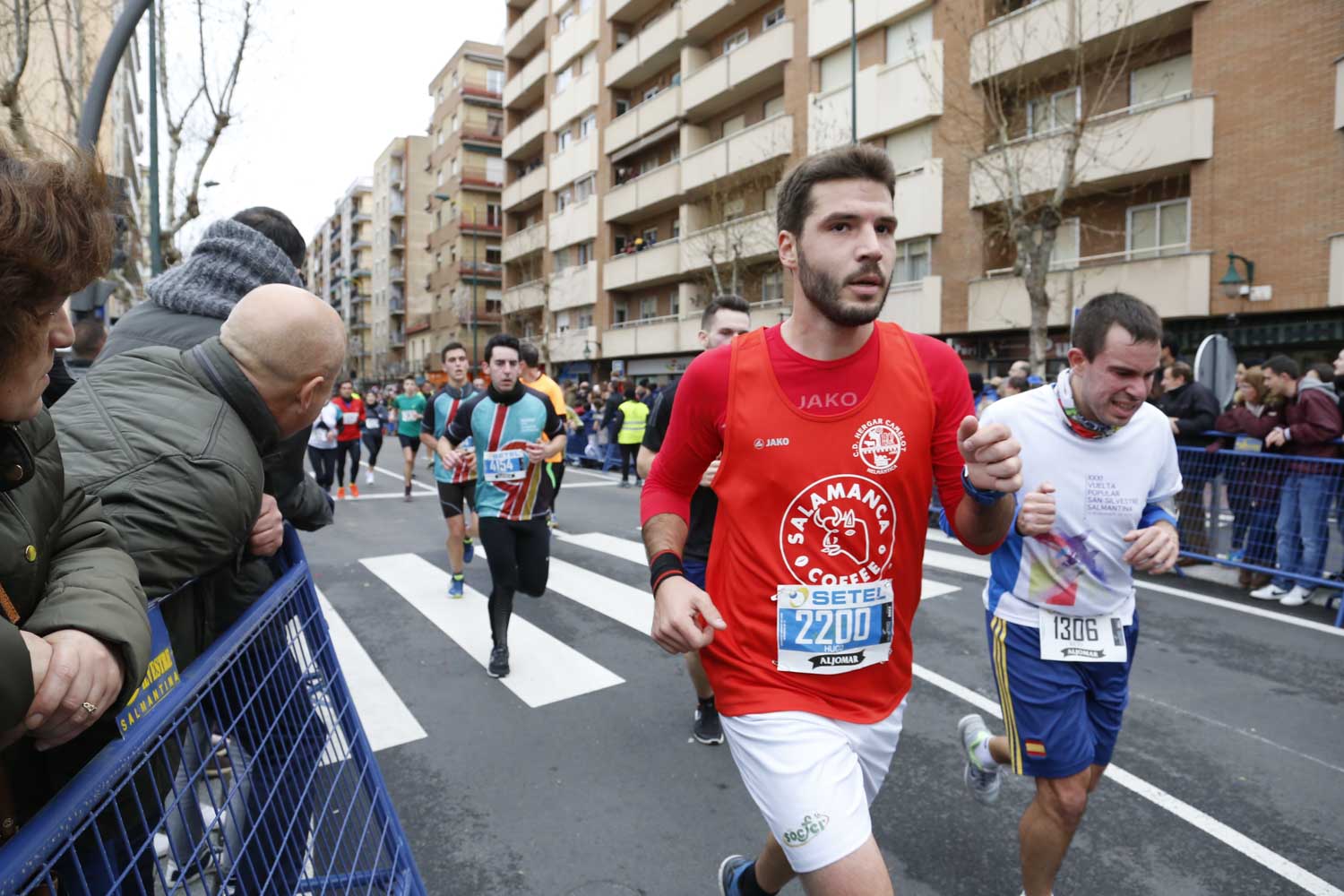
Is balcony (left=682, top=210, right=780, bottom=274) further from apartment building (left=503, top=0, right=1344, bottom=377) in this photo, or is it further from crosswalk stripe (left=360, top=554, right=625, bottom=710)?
crosswalk stripe (left=360, top=554, right=625, bottom=710)

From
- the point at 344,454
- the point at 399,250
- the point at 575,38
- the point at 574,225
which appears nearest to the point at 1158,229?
the point at 344,454

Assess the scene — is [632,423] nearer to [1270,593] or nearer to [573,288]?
[1270,593]

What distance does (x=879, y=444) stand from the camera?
2236 millimetres

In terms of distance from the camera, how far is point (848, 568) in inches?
87.9

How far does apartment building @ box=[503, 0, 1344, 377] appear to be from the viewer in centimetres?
1655

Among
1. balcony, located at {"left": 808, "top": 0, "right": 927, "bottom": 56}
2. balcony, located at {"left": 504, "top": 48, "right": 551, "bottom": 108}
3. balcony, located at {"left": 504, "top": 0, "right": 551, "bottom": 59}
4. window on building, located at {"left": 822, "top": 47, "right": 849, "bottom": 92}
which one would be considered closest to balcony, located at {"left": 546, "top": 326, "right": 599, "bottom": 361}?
balcony, located at {"left": 504, "top": 48, "right": 551, "bottom": 108}

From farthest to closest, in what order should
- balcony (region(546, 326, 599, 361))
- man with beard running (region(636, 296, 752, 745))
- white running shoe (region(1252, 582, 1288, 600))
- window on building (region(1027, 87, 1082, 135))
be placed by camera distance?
balcony (region(546, 326, 599, 361))
window on building (region(1027, 87, 1082, 135))
white running shoe (region(1252, 582, 1288, 600))
man with beard running (region(636, 296, 752, 745))

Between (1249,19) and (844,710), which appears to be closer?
(844,710)

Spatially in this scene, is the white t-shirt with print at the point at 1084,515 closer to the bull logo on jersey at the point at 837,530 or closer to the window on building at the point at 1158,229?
the bull logo on jersey at the point at 837,530

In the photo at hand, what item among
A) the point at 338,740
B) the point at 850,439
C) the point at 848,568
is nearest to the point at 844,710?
the point at 848,568

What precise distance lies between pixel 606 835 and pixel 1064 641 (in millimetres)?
1913

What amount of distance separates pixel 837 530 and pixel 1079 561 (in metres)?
1.14

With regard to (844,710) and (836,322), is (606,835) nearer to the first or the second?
(844,710)

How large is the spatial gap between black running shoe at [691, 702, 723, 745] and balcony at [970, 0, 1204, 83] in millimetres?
17985
